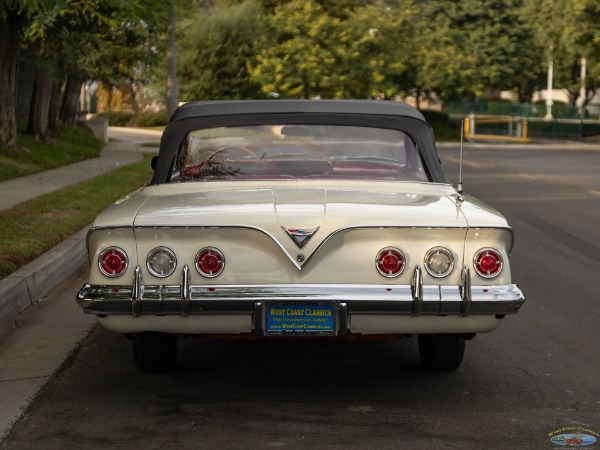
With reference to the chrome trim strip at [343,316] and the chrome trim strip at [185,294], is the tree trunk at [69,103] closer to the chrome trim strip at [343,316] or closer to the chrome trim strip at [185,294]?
the chrome trim strip at [185,294]

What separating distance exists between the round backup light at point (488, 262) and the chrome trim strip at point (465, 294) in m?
0.11

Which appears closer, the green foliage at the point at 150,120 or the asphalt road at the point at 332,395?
the asphalt road at the point at 332,395

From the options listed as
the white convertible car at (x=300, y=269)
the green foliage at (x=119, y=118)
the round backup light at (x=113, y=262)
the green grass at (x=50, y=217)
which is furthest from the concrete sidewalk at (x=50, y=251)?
the green foliage at (x=119, y=118)

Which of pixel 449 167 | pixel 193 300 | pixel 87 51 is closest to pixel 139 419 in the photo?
pixel 193 300

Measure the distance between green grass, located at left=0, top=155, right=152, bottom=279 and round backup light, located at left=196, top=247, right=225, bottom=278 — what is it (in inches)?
159

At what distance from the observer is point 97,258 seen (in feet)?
20.9

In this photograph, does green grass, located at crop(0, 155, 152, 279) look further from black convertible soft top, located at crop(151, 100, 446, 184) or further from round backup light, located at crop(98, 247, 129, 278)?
round backup light, located at crop(98, 247, 129, 278)

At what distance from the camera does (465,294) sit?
20.3ft

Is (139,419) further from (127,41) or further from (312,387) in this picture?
(127,41)

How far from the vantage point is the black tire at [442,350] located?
7.05 meters

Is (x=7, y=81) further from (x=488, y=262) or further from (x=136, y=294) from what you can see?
(x=488, y=262)

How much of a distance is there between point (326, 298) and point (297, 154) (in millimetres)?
2080

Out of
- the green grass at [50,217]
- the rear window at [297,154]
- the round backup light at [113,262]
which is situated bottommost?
the green grass at [50,217]

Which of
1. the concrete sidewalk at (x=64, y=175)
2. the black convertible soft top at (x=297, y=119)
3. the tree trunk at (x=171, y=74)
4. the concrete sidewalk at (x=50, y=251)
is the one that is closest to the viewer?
the black convertible soft top at (x=297, y=119)
